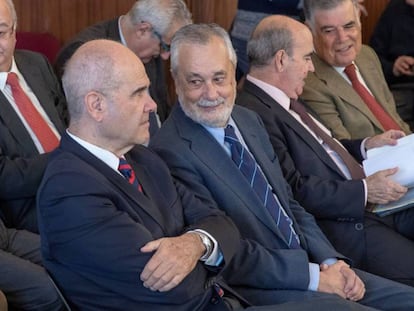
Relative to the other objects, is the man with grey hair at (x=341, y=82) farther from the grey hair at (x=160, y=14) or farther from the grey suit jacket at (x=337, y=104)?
the grey hair at (x=160, y=14)

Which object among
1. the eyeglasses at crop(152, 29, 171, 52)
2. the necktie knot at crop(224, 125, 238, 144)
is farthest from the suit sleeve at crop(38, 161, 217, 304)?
the eyeglasses at crop(152, 29, 171, 52)

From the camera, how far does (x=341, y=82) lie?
144 inches

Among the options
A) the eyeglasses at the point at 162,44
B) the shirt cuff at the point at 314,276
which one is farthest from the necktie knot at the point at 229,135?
the eyeglasses at the point at 162,44

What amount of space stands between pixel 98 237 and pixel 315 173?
1.32 metres

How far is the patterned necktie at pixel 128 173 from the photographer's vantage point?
219cm


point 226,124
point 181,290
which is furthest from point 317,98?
point 181,290

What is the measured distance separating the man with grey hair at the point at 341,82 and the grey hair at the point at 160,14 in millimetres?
599

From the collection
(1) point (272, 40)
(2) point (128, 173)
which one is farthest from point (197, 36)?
(2) point (128, 173)

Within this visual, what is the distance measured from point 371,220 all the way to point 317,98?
0.65 metres

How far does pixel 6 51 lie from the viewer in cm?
295

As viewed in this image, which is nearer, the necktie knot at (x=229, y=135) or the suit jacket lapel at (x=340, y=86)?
the necktie knot at (x=229, y=135)

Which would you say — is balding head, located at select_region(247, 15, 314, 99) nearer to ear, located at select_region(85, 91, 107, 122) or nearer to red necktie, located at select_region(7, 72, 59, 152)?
red necktie, located at select_region(7, 72, 59, 152)

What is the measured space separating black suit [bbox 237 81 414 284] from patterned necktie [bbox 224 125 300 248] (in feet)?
1.03

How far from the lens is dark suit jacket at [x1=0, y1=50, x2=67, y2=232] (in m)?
2.71
